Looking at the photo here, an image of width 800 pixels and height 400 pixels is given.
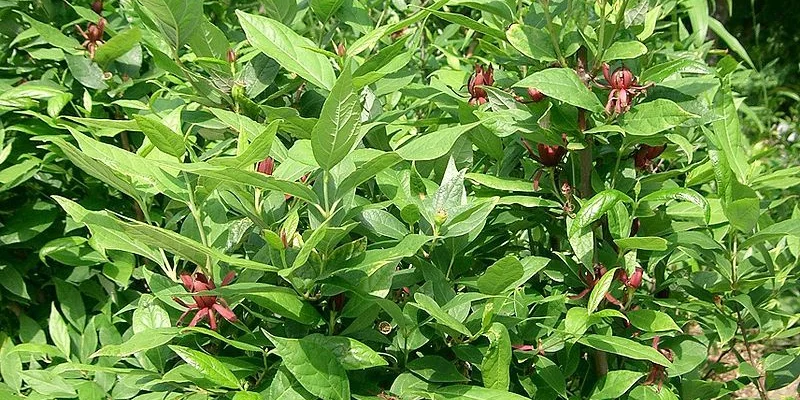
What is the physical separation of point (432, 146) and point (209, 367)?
331mm

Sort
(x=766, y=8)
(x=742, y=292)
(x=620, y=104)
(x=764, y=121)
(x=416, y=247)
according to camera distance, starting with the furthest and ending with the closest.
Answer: (x=766, y=8), (x=764, y=121), (x=742, y=292), (x=620, y=104), (x=416, y=247)

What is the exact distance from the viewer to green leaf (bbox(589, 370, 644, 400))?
0.95 meters

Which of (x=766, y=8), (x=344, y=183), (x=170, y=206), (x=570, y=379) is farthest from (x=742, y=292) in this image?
(x=766, y=8)

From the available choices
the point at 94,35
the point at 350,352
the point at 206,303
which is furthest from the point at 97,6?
the point at 350,352

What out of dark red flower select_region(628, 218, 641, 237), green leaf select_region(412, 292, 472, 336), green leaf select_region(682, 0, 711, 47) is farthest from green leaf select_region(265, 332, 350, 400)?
green leaf select_region(682, 0, 711, 47)

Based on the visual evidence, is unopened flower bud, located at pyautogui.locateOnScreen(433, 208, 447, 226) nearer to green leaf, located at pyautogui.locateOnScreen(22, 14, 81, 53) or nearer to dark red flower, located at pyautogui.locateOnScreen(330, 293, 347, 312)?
dark red flower, located at pyautogui.locateOnScreen(330, 293, 347, 312)

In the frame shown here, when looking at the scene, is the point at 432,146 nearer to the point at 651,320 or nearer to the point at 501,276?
the point at 501,276

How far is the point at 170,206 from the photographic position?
3.43 ft

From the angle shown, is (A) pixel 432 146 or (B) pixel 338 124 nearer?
(B) pixel 338 124

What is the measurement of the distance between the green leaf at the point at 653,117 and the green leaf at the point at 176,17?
1.71 ft

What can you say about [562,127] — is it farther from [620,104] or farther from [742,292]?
[742,292]

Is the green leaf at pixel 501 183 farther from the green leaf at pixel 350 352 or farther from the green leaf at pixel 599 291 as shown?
the green leaf at pixel 350 352

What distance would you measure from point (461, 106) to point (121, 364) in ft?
2.38

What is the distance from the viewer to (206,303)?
2.88 feet
